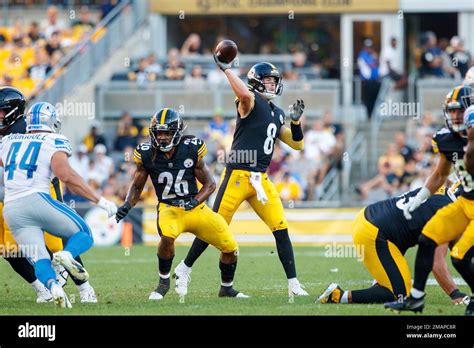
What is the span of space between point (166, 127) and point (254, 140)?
3.30ft

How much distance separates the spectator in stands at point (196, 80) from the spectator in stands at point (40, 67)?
111 inches

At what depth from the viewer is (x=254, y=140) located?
9.98 m

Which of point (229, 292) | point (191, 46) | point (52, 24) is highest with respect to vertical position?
point (52, 24)

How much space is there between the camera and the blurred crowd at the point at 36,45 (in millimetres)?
21141

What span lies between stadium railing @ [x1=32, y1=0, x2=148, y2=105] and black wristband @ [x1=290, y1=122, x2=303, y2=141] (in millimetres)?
10738

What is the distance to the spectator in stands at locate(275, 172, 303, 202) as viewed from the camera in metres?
17.8

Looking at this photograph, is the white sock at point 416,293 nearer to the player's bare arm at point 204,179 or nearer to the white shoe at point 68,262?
the player's bare arm at point 204,179

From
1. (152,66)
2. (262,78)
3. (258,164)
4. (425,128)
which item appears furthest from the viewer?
(152,66)

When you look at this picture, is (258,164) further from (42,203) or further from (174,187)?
(42,203)

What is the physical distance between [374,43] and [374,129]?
3763mm

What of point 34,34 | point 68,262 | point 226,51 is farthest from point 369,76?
point 68,262

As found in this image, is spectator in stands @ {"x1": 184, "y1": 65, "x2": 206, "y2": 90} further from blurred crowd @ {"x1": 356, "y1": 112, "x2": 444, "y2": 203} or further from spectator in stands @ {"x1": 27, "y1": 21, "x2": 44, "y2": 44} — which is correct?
blurred crowd @ {"x1": 356, "y1": 112, "x2": 444, "y2": 203}

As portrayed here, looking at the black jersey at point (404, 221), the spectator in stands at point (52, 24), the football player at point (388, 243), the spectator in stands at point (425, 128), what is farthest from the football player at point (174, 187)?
the spectator in stands at point (52, 24)
